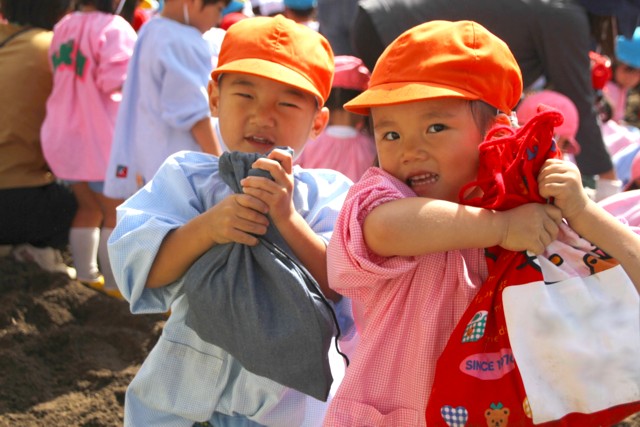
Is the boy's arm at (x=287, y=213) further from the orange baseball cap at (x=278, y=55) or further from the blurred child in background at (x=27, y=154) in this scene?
the blurred child in background at (x=27, y=154)

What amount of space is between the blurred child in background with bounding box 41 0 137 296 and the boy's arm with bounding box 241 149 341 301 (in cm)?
284

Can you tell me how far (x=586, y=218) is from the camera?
5.41ft

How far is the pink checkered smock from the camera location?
173cm

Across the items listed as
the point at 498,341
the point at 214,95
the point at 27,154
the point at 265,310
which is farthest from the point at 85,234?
the point at 498,341

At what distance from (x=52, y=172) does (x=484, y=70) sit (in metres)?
3.50

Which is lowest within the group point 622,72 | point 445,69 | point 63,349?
point 622,72

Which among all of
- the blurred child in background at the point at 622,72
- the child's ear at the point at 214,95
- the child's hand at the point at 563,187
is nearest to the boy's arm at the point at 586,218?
the child's hand at the point at 563,187

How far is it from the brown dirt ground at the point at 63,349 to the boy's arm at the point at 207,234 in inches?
62.7

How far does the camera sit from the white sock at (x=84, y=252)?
485 cm

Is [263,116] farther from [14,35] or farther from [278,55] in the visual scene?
[14,35]

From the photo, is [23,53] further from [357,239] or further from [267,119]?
[357,239]

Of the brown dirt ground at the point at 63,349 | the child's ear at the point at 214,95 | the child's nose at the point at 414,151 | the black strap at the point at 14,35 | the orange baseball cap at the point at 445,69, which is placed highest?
the orange baseball cap at the point at 445,69

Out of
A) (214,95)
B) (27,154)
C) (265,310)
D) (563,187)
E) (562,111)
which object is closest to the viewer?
(563,187)

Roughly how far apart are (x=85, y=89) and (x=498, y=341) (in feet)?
11.4
